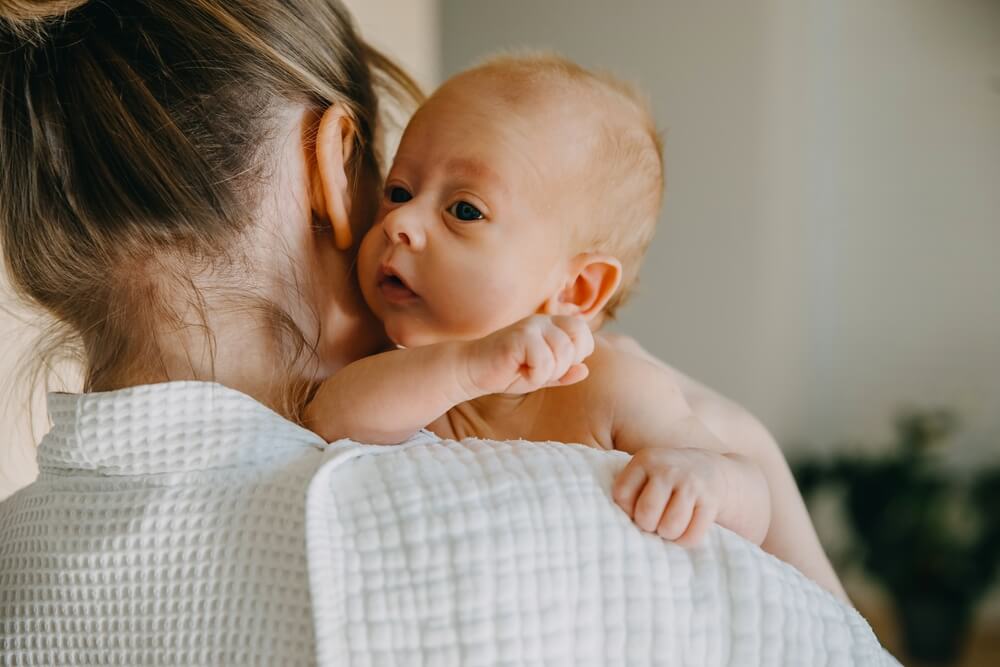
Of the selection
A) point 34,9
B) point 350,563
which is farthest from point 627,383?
point 34,9

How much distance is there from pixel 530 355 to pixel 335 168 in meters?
0.25

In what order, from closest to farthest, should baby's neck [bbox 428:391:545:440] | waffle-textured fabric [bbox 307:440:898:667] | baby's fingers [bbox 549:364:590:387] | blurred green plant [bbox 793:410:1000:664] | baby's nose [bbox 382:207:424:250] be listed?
waffle-textured fabric [bbox 307:440:898:667], baby's fingers [bbox 549:364:590:387], baby's nose [bbox 382:207:424:250], baby's neck [bbox 428:391:545:440], blurred green plant [bbox 793:410:1000:664]

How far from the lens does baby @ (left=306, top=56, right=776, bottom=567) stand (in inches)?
28.0

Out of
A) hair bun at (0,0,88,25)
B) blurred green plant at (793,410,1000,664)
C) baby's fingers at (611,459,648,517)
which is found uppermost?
hair bun at (0,0,88,25)

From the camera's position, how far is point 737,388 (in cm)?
323

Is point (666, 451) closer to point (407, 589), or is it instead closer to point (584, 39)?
point (407, 589)

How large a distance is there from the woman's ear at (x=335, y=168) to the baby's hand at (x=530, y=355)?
20cm

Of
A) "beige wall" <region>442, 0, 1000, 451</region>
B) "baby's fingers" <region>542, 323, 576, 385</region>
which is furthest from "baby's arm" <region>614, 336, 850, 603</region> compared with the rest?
"beige wall" <region>442, 0, 1000, 451</region>

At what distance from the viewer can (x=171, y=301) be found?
714 mm

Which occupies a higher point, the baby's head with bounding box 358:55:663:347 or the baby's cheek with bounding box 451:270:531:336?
the baby's head with bounding box 358:55:663:347

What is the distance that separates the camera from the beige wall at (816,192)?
10.2 feet

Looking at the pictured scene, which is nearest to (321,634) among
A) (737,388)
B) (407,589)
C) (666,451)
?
(407,589)

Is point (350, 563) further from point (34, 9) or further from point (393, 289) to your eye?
point (34, 9)

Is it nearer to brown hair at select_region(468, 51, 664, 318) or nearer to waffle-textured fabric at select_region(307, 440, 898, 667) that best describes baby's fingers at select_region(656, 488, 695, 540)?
waffle-textured fabric at select_region(307, 440, 898, 667)
